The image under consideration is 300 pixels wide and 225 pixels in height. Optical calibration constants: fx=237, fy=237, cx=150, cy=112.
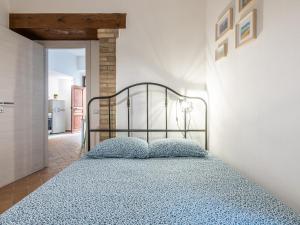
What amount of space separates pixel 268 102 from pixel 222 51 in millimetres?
999

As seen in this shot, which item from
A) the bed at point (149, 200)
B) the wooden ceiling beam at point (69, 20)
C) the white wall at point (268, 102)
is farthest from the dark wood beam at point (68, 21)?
the bed at point (149, 200)

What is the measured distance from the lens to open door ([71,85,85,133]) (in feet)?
30.6

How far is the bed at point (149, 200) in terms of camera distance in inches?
39.1

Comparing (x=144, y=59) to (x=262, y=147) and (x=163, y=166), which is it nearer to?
(x=163, y=166)

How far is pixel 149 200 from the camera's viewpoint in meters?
→ 1.20

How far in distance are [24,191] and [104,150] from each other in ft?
4.17

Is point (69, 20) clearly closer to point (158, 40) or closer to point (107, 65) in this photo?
point (107, 65)

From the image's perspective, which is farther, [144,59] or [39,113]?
[39,113]

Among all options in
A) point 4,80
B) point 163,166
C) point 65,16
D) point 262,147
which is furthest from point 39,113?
point 262,147

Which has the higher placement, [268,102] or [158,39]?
[158,39]

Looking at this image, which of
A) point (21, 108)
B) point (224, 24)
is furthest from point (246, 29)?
point (21, 108)

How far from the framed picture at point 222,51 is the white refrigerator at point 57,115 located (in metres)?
7.42

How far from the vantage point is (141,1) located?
3021 millimetres

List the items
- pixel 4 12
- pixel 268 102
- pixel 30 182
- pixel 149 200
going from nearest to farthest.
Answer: pixel 149 200 < pixel 268 102 < pixel 4 12 < pixel 30 182
